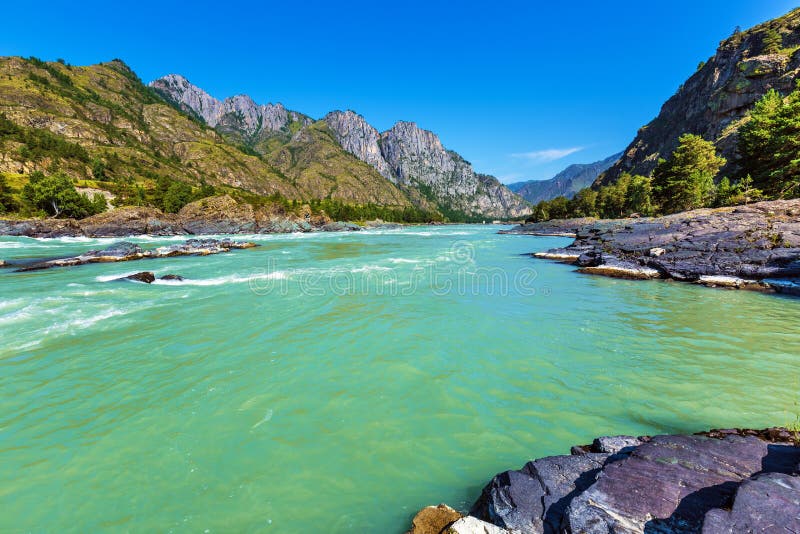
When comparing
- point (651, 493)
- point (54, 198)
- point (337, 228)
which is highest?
point (54, 198)

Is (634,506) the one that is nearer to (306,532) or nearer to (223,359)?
(306,532)

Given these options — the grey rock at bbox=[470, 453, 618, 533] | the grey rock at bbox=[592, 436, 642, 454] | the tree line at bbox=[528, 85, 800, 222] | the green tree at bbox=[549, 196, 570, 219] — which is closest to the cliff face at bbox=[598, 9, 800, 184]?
the tree line at bbox=[528, 85, 800, 222]

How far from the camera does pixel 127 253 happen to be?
127 ft

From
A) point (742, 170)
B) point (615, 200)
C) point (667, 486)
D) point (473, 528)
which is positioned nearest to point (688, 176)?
point (742, 170)

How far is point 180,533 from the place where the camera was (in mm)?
4676

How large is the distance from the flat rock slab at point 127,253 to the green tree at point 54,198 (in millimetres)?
79189

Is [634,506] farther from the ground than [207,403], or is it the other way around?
[634,506]

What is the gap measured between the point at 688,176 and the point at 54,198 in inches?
6406

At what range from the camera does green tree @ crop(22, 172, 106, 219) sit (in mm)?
89188

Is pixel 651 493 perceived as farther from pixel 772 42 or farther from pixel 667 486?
pixel 772 42

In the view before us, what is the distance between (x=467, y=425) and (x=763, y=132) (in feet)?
231

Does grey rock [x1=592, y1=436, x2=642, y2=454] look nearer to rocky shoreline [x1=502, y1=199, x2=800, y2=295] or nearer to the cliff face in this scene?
rocky shoreline [x1=502, y1=199, x2=800, y2=295]

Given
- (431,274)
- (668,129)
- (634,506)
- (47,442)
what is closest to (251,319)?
(47,442)

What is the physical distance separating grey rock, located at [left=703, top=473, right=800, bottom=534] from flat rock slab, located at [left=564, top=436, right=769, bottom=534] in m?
0.19
